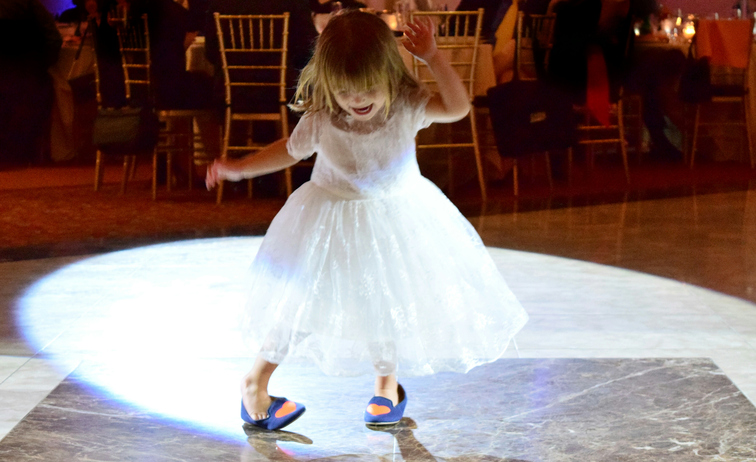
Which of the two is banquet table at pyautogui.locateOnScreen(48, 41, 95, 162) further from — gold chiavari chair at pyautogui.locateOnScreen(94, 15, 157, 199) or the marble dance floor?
the marble dance floor

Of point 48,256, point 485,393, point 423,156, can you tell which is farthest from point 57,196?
point 485,393

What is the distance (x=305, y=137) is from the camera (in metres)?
1.51

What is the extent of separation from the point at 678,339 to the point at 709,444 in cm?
64

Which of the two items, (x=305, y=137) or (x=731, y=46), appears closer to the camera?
(x=305, y=137)

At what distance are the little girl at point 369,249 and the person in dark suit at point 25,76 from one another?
4.77m

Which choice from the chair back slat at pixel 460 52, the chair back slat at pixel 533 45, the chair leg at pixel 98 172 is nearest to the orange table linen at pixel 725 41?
the chair back slat at pixel 533 45

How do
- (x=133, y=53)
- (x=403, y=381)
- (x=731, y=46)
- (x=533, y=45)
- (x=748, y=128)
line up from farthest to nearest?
(x=748, y=128) → (x=731, y=46) → (x=533, y=45) → (x=133, y=53) → (x=403, y=381)

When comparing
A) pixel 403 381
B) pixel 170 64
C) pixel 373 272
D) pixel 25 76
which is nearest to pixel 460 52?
pixel 170 64

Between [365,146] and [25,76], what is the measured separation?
16.9 ft

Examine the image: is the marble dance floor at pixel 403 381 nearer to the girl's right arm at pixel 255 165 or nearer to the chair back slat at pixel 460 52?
the girl's right arm at pixel 255 165

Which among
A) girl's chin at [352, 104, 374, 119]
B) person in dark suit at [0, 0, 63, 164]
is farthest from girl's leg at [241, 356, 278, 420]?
person in dark suit at [0, 0, 63, 164]

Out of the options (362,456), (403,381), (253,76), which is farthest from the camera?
(253,76)

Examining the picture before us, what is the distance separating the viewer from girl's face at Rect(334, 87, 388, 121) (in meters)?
1.42

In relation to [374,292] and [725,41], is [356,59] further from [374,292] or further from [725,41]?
[725,41]
